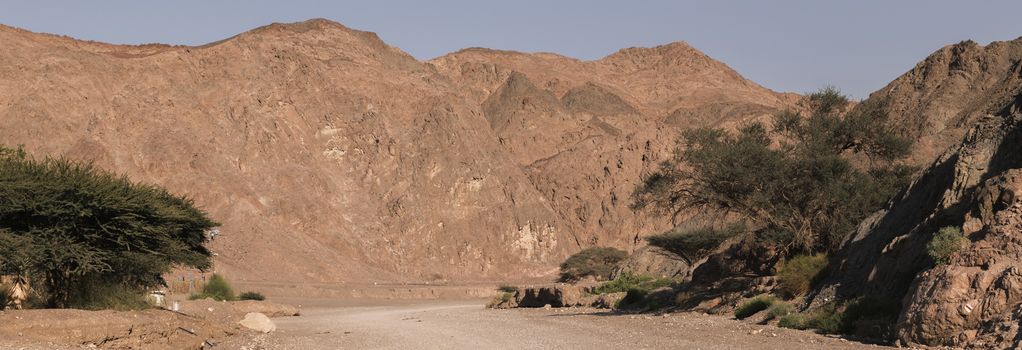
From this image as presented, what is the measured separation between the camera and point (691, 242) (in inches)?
2076

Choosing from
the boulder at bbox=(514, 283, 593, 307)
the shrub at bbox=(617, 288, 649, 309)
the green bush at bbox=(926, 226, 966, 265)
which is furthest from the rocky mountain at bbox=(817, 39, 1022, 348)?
the boulder at bbox=(514, 283, 593, 307)

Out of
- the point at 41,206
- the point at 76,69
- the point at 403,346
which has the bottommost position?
the point at 403,346

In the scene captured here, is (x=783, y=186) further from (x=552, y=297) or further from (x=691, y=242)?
(x=691, y=242)

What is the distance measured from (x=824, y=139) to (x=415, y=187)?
56998 millimetres

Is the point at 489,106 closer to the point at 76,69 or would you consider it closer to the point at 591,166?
the point at 591,166

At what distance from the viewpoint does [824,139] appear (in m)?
31.7

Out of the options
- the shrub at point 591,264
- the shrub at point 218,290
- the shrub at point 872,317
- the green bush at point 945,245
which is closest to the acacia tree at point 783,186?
the shrub at point 872,317

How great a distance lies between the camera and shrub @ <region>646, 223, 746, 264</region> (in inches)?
2010

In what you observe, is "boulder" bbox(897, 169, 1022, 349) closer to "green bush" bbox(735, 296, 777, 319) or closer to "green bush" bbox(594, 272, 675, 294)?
"green bush" bbox(735, 296, 777, 319)

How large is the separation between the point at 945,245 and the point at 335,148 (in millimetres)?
72743

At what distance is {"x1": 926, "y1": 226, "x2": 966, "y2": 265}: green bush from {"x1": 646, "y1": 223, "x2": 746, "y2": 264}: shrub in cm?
3208

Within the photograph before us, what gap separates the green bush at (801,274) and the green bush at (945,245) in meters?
7.48

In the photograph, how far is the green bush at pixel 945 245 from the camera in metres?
16.4

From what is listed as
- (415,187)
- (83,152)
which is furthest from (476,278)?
(83,152)
